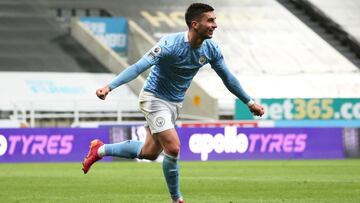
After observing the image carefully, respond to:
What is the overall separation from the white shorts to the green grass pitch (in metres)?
1.75

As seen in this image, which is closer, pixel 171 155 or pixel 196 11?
pixel 196 11

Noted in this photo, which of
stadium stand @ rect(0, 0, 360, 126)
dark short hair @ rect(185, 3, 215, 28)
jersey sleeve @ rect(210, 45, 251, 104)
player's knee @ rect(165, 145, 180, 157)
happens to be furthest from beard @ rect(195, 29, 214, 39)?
stadium stand @ rect(0, 0, 360, 126)

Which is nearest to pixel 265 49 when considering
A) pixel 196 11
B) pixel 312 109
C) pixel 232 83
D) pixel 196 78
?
pixel 196 78

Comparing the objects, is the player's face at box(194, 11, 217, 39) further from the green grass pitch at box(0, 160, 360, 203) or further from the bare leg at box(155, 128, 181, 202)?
the green grass pitch at box(0, 160, 360, 203)

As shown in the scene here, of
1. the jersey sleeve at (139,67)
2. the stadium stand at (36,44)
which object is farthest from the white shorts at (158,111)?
the stadium stand at (36,44)

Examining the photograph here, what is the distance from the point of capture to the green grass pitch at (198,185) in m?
12.2

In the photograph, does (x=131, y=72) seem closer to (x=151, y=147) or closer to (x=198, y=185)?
(x=151, y=147)

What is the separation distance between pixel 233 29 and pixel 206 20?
3049cm

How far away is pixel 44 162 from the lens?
25.2 meters

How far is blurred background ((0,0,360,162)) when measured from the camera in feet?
85.8

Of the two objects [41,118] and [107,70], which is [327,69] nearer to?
[107,70]

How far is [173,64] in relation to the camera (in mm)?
9961

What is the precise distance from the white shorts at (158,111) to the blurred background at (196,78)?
15.1 m

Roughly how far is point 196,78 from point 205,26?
2590 cm
